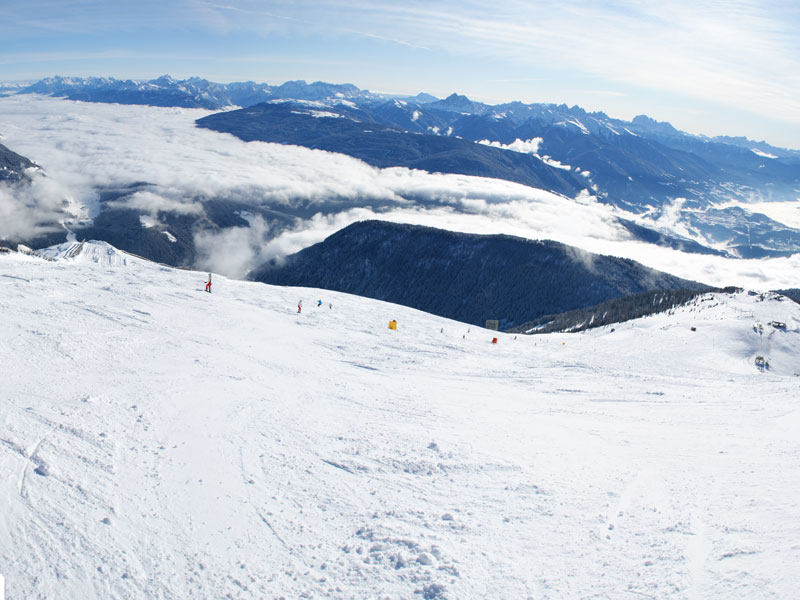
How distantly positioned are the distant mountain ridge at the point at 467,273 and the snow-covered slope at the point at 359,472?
120 meters

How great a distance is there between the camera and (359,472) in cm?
1391

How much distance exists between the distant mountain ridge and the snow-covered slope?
395 ft

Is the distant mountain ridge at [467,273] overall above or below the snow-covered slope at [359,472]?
below

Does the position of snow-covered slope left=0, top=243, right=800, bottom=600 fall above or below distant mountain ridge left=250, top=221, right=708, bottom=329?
above

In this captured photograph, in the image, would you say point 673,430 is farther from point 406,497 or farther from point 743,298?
point 743,298

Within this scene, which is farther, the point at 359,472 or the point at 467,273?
the point at 467,273

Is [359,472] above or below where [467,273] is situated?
above

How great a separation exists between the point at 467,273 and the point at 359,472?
152 metres

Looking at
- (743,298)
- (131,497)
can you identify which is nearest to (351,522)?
(131,497)

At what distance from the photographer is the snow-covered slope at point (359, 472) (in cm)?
995

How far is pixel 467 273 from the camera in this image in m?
163

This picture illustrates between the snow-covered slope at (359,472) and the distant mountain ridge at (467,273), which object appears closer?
the snow-covered slope at (359,472)

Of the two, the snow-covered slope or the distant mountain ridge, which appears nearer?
the snow-covered slope

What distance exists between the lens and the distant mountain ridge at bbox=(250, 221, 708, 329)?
145 meters
